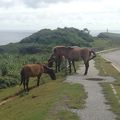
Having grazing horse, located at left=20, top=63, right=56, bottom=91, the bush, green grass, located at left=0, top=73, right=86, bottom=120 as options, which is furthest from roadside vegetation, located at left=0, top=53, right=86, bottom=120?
the bush

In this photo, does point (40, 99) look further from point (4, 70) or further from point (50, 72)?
point (4, 70)

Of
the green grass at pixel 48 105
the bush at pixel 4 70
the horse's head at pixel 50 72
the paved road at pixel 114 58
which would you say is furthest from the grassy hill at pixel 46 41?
the green grass at pixel 48 105

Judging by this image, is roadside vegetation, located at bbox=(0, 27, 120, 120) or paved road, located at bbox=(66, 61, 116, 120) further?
roadside vegetation, located at bbox=(0, 27, 120, 120)

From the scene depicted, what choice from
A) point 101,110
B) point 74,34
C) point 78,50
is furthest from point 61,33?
point 101,110

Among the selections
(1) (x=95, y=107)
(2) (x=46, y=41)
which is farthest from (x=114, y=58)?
(1) (x=95, y=107)

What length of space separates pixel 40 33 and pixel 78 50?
223 feet

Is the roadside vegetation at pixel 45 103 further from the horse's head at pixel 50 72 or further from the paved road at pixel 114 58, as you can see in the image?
the paved road at pixel 114 58

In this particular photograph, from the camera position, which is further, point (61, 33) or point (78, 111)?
point (61, 33)

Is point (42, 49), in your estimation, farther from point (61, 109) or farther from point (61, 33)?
point (61, 109)

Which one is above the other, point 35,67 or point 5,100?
point 35,67

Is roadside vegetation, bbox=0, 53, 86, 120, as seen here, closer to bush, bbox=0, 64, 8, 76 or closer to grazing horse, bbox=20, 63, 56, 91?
grazing horse, bbox=20, 63, 56, 91

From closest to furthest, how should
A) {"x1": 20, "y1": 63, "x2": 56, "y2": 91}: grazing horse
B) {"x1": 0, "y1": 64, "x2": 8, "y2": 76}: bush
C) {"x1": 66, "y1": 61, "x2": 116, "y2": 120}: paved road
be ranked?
{"x1": 66, "y1": 61, "x2": 116, "y2": 120}: paved road, {"x1": 20, "y1": 63, "x2": 56, "y2": 91}: grazing horse, {"x1": 0, "y1": 64, "x2": 8, "y2": 76}: bush

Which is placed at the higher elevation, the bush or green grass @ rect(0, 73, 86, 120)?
green grass @ rect(0, 73, 86, 120)

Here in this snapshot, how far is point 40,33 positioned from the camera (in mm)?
101188
